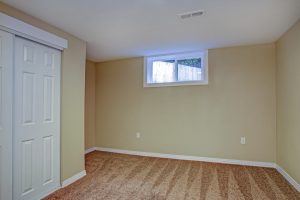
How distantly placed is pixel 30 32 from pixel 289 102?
3649 mm

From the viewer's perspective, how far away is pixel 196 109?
3729 millimetres

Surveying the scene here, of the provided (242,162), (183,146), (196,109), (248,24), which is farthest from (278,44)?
(183,146)

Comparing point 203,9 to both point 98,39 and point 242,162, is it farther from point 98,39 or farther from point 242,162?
point 242,162

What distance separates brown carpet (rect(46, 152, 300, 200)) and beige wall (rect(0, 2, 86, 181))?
0.32 metres

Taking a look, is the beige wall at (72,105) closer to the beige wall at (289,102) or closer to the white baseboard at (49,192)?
the white baseboard at (49,192)

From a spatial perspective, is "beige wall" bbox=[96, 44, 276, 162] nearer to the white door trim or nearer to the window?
the window

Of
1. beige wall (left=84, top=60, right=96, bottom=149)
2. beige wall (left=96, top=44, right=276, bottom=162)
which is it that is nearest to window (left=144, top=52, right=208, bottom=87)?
beige wall (left=96, top=44, right=276, bottom=162)

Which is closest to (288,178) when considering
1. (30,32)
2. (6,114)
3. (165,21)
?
(165,21)

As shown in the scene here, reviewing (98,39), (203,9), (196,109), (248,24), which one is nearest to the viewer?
(203,9)

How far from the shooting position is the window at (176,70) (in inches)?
147

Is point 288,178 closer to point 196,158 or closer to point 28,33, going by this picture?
point 196,158

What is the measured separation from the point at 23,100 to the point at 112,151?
8.85ft

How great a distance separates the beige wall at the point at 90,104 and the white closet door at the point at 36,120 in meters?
1.82

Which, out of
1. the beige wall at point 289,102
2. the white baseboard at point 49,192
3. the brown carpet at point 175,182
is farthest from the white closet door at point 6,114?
the beige wall at point 289,102
